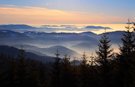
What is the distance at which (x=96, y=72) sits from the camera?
1425 inches

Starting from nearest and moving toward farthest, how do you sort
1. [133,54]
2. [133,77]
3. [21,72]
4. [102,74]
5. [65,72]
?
1. [133,77]
2. [133,54]
3. [102,74]
4. [21,72]
5. [65,72]

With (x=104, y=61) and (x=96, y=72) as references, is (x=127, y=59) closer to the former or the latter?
(x=104, y=61)

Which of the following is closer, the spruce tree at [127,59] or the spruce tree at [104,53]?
the spruce tree at [127,59]

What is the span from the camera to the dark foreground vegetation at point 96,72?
3127cm

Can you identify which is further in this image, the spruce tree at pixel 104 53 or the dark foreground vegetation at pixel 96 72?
the spruce tree at pixel 104 53

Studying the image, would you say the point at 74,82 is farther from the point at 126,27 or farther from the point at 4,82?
the point at 126,27

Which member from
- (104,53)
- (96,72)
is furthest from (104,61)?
(96,72)

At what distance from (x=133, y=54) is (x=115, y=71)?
2546 mm

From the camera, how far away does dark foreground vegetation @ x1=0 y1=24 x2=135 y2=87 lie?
31266 mm

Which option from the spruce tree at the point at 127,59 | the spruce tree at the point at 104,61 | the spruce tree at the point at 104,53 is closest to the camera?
the spruce tree at the point at 127,59

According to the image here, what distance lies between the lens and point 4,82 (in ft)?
139

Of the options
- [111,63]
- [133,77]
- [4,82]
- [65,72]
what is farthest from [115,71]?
[4,82]

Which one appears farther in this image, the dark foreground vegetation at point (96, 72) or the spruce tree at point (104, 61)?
the spruce tree at point (104, 61)

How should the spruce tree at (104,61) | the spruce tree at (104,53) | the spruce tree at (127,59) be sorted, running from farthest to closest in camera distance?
the spruce tree at (104,53), the spruce tree at (104,61), the spruce tree at (127,59)
